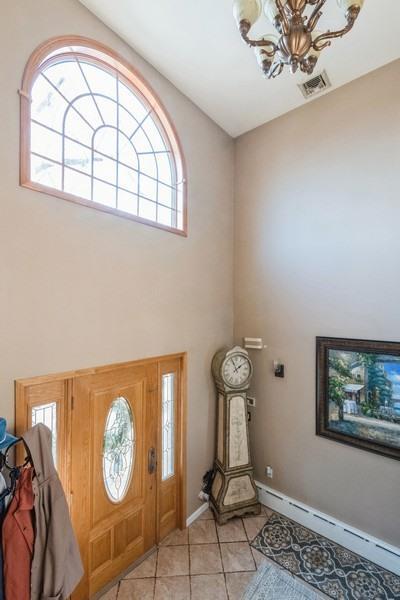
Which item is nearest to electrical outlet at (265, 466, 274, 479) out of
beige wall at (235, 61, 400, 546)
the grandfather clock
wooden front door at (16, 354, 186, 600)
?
beige wall at (235, 61, 400, 546)

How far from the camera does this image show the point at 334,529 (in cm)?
267

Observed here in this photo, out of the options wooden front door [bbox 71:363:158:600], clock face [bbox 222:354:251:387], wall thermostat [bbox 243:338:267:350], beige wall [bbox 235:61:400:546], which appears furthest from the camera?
wall thermostat [bbox 243:338:267:350]

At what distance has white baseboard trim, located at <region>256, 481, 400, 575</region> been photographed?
2393 mm

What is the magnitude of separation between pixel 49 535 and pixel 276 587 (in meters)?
1.89

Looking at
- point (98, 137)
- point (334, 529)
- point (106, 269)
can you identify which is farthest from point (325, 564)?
point (98, 137)

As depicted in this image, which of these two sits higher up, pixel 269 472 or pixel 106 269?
pixel 106 269

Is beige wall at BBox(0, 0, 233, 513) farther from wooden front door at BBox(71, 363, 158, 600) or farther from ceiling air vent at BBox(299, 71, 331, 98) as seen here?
ceiling air vent at BBox(299, 71, 331, 98)

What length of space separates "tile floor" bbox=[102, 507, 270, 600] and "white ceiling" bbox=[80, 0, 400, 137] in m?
4.54

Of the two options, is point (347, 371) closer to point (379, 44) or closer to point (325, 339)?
point (325, 339)

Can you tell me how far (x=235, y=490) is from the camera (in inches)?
118

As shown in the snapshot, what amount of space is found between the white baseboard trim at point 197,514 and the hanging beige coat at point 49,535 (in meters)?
1.61

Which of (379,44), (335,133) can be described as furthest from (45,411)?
(379,44)

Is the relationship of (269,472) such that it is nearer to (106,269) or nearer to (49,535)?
(49,535)

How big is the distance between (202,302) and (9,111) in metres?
2.22
